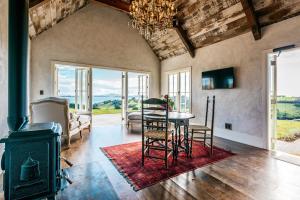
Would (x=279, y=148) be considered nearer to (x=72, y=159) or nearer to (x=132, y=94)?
(x=72, y=159)

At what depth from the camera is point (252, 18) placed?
3.27 meters

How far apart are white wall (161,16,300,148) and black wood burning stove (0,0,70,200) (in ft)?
12.6

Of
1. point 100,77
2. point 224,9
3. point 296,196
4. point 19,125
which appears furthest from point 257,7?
point 100,77

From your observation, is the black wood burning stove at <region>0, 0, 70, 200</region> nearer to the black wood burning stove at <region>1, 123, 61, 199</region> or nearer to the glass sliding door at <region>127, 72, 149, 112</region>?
the black wood burning stove at <region>1, 123, 61, 199</region>

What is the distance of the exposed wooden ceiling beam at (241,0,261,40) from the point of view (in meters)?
3.15

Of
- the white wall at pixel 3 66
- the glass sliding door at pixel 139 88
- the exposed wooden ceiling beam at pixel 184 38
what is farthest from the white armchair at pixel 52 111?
the exposed wooden ceiling beam at pixel 184 38

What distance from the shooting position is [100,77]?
11078mm

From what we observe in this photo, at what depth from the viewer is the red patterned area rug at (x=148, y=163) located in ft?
7.02

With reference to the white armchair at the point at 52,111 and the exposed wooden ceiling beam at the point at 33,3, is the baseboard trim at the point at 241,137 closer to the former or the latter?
the white armchair at the point at 52,111

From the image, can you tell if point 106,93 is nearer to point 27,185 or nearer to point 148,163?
point 148,163

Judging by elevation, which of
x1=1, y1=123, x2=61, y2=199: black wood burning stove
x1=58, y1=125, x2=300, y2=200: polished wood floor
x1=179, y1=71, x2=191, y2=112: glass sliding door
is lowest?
x1=58, y1=125, x2=300, y2=200: polished wood floor

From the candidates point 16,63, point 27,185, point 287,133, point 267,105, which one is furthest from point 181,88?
point 27,185

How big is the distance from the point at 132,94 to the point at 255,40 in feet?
14.1

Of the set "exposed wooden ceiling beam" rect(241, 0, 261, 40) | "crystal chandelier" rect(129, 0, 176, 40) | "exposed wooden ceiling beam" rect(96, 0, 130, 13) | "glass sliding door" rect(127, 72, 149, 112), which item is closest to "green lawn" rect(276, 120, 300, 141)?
"exposed wooden ceiling beam" rect(241, 0, 261, 40)
